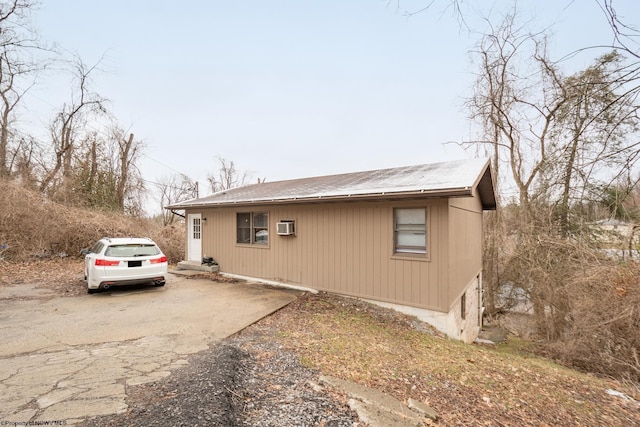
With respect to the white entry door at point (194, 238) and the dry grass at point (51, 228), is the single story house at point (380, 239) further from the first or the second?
the dry grass at point (51, 228)

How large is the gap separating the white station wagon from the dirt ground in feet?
12.2

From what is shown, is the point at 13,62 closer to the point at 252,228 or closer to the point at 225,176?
the point at 252,228

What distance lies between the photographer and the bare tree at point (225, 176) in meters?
28.1

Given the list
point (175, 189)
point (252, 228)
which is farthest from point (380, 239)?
point (175, 189)

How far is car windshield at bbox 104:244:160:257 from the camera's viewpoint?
659cm

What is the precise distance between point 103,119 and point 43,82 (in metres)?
3.60

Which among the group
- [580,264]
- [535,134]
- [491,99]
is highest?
[491,99]

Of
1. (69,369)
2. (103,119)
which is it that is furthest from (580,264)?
(103,119)

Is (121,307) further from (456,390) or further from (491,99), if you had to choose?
(491,99)

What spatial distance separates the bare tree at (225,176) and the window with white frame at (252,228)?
2014cm

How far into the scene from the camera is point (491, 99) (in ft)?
41.7

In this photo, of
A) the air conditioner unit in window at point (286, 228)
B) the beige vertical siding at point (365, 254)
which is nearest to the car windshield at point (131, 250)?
the beige vertical siding at point (365, 254)

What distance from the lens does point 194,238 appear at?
10.5 metres

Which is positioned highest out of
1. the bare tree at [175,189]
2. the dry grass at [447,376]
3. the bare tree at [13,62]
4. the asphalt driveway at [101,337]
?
the bare tree at [13,62]
